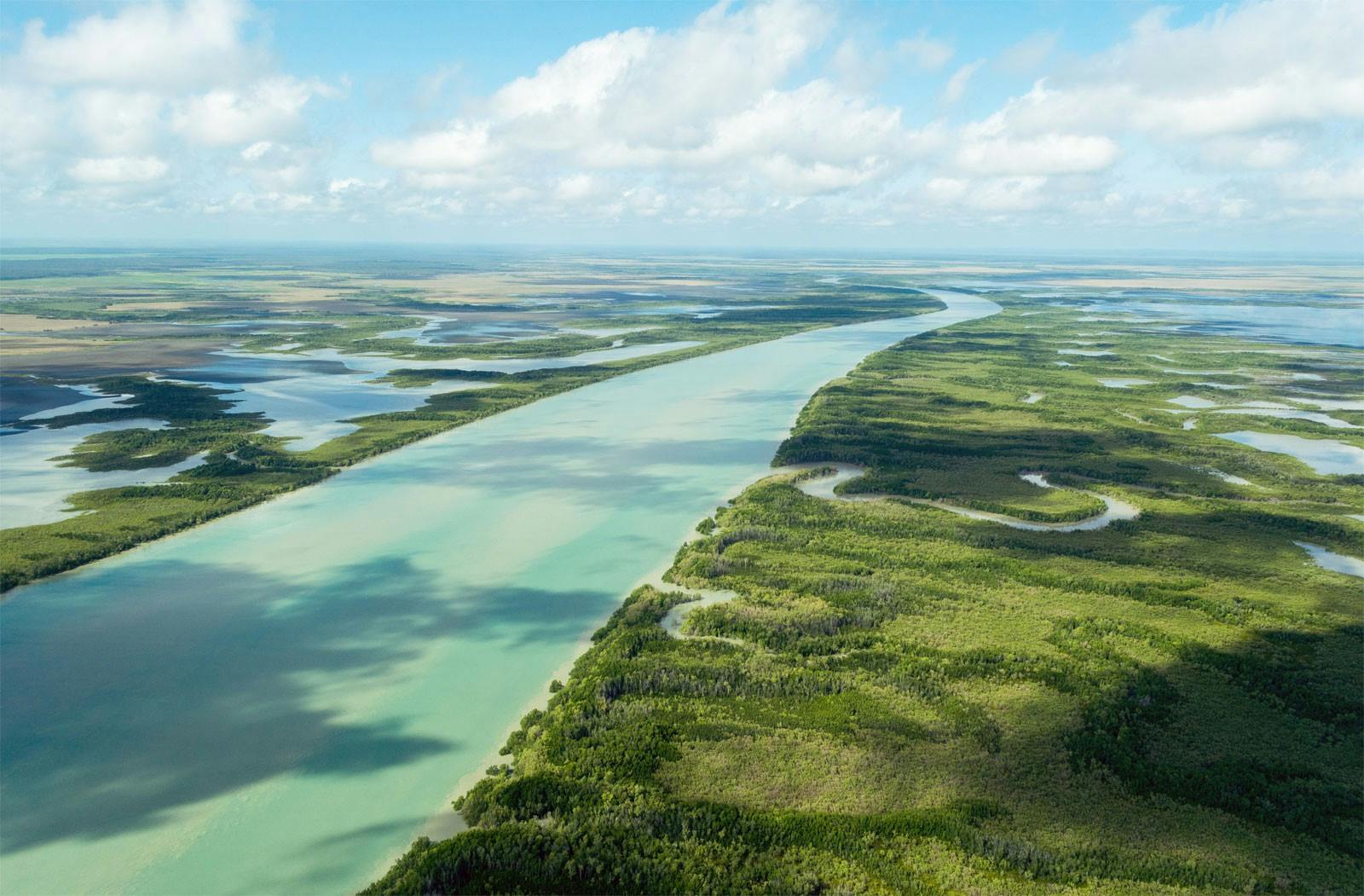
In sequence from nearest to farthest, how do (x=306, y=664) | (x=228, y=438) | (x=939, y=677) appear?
(x=939, y=677) < (x=306, y=664) < (x=228, y=438)

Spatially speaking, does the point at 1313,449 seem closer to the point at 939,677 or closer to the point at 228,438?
the point at 939,677

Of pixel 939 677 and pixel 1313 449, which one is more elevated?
pixel 1313 449

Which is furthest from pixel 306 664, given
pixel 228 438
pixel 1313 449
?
pixel 1313 449

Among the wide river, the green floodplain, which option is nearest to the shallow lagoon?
the green floodplain

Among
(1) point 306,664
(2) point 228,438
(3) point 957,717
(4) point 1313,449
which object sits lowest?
(3) point 957,717

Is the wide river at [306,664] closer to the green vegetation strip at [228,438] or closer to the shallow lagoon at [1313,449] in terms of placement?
the green vegetation strip at [228,438]

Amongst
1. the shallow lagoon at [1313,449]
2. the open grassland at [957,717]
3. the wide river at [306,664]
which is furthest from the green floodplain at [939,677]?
the wide river at [306,664]

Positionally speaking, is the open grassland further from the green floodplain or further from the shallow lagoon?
the shallow lagoon
